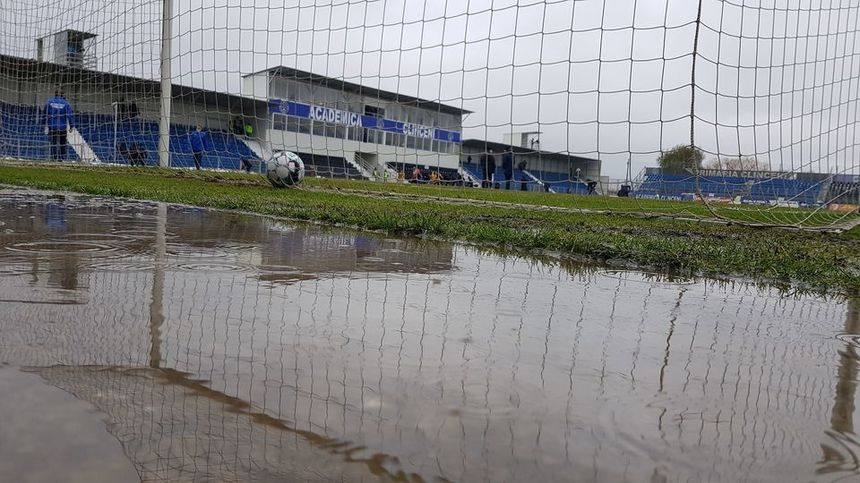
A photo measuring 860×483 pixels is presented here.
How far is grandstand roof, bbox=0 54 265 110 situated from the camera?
51.4 ft

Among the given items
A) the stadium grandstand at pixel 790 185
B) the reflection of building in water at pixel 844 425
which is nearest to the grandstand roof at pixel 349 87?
the stadium grandstand at pixel 790 185

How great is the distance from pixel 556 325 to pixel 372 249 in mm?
2008

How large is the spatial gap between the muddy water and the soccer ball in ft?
30.0

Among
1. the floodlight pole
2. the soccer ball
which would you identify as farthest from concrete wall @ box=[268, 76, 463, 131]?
the floodlight pole

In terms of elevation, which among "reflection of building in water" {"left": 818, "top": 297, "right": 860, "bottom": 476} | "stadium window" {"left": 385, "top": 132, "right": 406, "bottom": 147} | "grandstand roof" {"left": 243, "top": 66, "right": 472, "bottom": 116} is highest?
"grandstand roof" {"left": 243, "top": 66, "right": 472, "bottom": 116}

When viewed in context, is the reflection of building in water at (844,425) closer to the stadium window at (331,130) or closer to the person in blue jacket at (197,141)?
the stadium window at (331,130)

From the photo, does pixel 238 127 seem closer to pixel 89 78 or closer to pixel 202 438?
pixel 89 78

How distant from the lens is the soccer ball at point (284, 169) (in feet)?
39.4

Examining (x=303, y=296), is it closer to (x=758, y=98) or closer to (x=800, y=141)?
(x=758, y=98)

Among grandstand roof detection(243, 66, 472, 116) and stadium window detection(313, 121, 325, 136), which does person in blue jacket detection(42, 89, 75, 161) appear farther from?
grandstand roof detection(243, 66, 472, 116)

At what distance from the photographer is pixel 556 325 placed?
221 cm

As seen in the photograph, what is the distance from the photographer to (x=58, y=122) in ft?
63.4

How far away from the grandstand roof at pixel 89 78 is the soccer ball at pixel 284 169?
3404 millimetres

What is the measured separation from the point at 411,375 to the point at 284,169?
10905 mm
